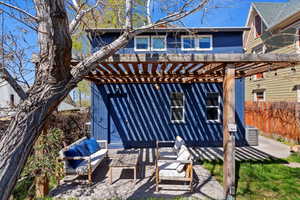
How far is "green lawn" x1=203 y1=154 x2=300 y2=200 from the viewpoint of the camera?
11.6 feet

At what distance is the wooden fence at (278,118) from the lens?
7652 mm

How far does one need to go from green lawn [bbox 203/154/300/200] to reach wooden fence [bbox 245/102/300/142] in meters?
2.95

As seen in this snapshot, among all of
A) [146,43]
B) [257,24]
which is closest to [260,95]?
[257,24]

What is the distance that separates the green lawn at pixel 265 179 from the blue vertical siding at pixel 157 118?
225 cm

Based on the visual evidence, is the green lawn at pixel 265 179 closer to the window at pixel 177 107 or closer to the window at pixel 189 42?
the window at pixel 177 107

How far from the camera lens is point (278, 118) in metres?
8.57

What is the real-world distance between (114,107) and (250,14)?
1406cm

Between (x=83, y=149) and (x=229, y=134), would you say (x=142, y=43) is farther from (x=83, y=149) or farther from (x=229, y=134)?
(x=229, y=134)

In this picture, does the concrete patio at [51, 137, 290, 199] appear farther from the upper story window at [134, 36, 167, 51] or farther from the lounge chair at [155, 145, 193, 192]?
the upper story window at [134, 36, 167, 51]

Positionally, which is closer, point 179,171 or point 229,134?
point 229,134

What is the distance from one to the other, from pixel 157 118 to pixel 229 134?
4.26 metres

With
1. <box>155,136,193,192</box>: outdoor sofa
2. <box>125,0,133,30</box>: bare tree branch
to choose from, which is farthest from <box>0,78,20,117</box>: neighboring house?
<box>155,136,193,192</box>: outdoor sofa

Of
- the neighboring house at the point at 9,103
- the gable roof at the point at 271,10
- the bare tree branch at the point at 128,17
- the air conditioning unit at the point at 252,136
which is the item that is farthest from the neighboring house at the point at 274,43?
the neighboring house at the point at 9,103

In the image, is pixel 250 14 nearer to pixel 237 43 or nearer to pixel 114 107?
pixel 237 43
